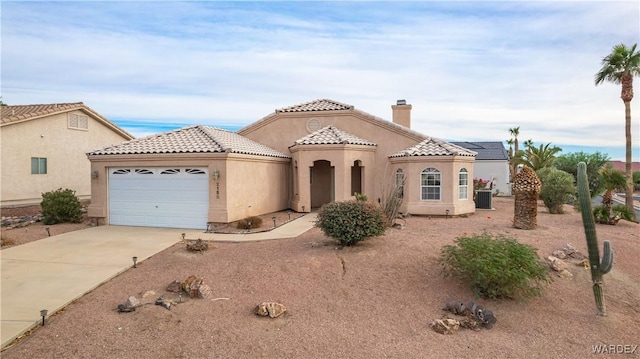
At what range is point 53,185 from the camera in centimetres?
2311

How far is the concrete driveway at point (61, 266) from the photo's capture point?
316 inches

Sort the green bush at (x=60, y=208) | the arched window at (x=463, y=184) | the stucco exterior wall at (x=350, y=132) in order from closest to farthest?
1. the green bush at (x=60, y=208)
2. the arched window at (x=463, y=184)
3. the stucco exterior wall at (x=350, y=132)

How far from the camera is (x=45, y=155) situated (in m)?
22.6

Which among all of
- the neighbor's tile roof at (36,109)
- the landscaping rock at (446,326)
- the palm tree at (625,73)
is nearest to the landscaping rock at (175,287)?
the landscaping rock at (446,326)

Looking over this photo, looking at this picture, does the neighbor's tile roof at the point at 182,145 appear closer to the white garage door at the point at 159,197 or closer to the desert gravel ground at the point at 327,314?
the white garage door at the point at 159,197

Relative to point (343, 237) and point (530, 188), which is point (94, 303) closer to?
point (343, 237)

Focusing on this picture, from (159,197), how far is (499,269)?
13.2m

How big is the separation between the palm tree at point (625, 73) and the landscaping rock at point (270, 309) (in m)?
23.1

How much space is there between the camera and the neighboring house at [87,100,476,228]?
16.2 m

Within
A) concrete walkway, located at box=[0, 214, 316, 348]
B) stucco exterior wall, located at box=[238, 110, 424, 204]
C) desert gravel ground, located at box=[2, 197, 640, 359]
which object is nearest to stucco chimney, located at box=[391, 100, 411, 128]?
stucco exterior wall, located at box=[238, 110, 424, 204]

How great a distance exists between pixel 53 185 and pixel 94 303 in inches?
719

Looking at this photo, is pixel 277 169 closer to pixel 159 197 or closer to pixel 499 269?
pixel 159 197

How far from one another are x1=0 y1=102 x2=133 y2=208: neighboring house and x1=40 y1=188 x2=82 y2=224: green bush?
5152 millimetres

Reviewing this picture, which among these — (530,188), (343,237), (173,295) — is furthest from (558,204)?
(173,295)
